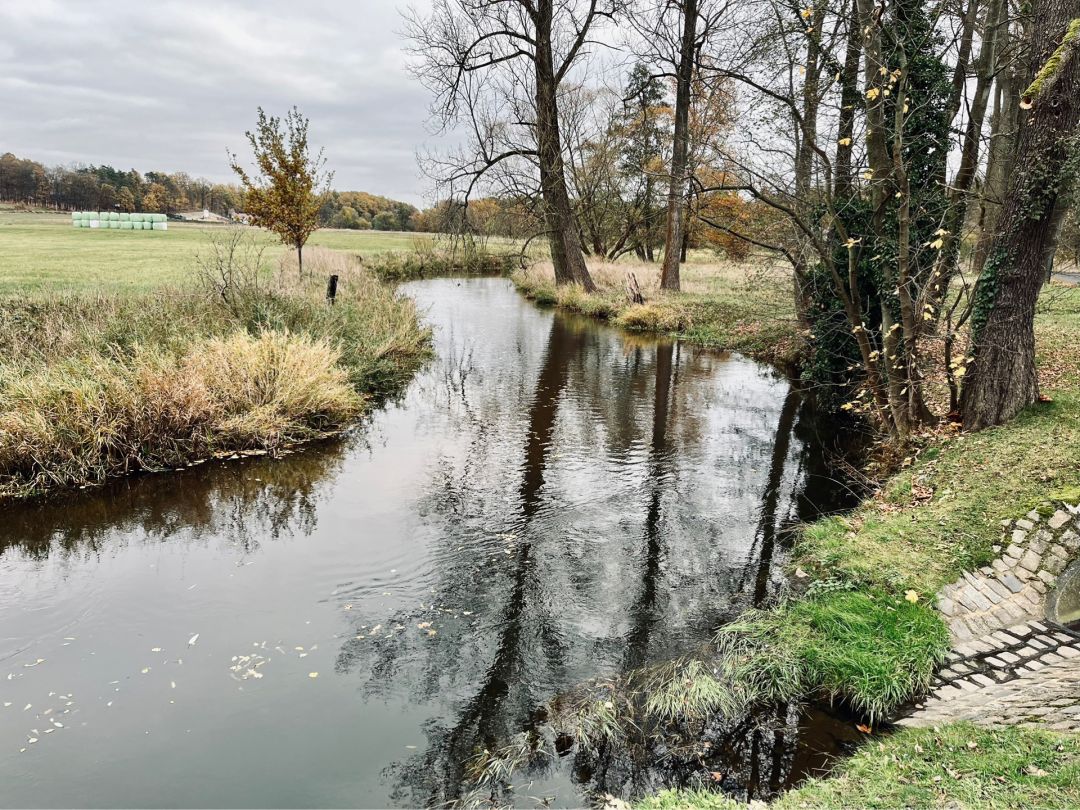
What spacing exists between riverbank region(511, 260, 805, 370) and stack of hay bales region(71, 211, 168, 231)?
4476 centimetres

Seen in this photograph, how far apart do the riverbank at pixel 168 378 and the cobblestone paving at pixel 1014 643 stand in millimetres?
8488

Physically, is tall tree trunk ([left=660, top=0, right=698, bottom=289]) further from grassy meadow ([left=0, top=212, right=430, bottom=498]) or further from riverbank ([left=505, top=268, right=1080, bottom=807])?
riverbank ([left=505, top=268, right=1080, bottom=807])

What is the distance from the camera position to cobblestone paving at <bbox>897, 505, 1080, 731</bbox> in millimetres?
3768

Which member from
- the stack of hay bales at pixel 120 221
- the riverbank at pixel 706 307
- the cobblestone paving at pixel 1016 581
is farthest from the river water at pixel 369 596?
the stack of hay bales at pixel 120 221

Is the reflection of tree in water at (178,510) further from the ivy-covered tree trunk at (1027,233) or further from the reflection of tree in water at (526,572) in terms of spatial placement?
the ivy-covered tree trunk at (1027,233)

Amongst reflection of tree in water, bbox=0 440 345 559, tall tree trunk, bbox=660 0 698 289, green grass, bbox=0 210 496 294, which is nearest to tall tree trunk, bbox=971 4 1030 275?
tall tree trunk, bbox=660 0 698 289

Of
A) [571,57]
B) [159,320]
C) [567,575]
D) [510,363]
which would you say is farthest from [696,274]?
[567,575]

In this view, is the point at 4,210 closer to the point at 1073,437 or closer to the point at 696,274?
the point at 696,274

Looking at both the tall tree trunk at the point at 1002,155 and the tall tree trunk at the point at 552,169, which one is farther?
the tall tree trunk at the point at 552,169

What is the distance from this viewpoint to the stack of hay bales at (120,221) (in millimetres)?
54781

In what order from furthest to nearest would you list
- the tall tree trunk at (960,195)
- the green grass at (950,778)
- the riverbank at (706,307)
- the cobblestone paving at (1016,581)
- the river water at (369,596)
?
the riverbank at (706,307)
the tall tree trunk at (960,195)
the cobblestone paving at (1016,581)
the river water at (369,596)
the green grass at (950,778)

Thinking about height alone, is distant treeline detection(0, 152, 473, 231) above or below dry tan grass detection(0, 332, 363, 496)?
above

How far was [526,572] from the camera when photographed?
6.23 m

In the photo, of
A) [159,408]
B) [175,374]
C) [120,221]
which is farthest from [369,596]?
[120,221]
